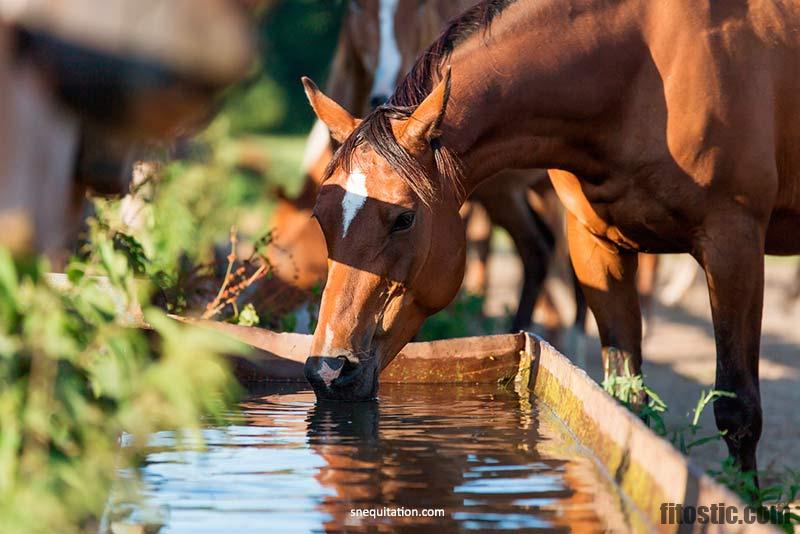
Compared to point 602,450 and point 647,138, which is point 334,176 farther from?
point 602,450

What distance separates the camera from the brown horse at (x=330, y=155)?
7754 millimetres

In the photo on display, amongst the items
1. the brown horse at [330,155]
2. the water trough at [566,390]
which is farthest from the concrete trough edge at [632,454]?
the brown horse at [330,155]

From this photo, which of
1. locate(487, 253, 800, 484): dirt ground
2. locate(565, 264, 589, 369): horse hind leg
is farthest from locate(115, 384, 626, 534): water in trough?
locate(565, 264, 589, 369): horse hind leg

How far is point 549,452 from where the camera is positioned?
3.40 m

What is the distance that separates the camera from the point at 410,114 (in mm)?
4211

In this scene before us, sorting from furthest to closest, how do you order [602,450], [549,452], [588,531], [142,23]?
[549,452] → [602,450] → [588,531] → [142,23]

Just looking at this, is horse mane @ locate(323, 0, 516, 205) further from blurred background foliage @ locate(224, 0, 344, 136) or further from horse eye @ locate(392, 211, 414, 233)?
blurred background foliage @ locate(224, 0, 344, 136)

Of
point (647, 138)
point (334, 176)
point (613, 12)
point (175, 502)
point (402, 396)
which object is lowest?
point (175, 502)

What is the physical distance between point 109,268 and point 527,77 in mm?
3116

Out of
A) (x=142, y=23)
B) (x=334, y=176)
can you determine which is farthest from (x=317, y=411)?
(x=142, y=23)

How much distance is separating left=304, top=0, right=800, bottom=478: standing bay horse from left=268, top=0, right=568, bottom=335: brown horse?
302 cm

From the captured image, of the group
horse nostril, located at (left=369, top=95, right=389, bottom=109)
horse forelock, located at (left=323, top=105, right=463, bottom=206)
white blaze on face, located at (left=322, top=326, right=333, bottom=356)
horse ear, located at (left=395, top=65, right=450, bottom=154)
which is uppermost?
horse nostril, located at (left=369, top=95, right=389, bottom=109)

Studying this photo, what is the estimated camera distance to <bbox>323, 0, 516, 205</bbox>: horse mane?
411 centimetres

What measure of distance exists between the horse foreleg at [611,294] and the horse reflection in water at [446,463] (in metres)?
0.68
